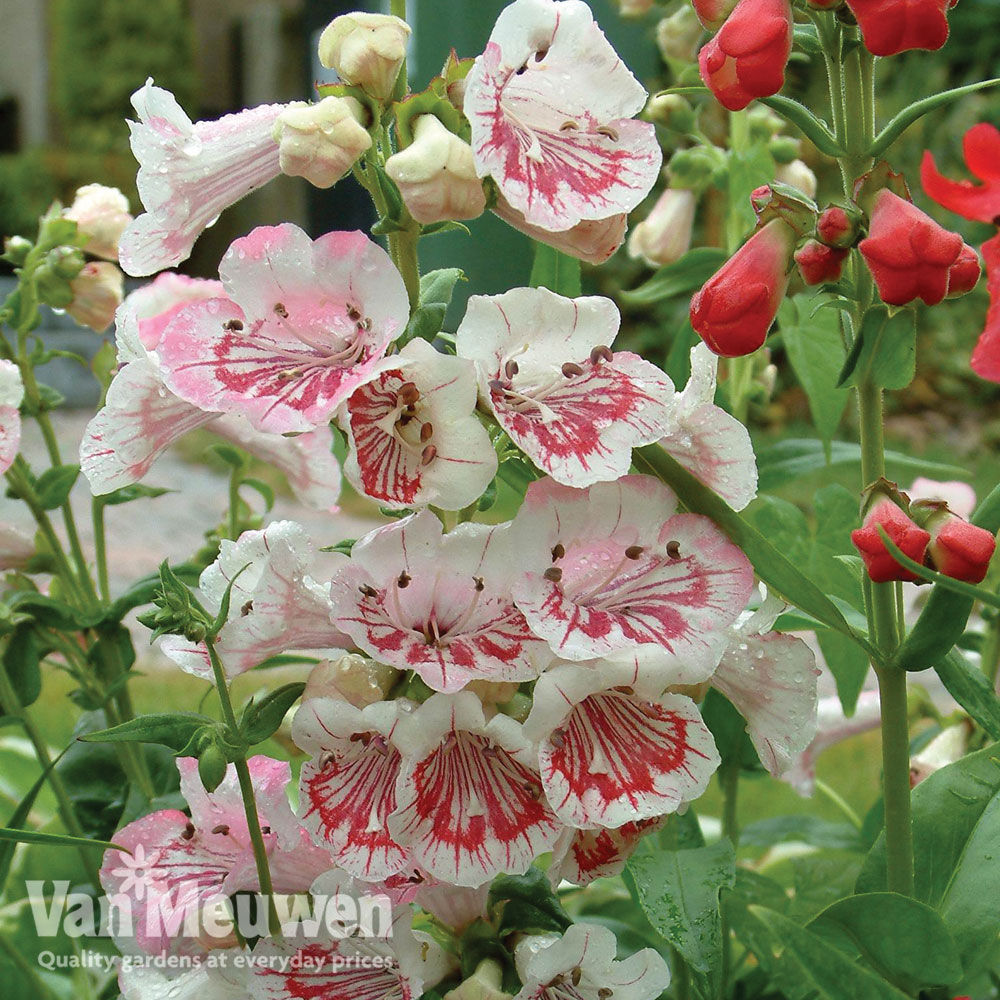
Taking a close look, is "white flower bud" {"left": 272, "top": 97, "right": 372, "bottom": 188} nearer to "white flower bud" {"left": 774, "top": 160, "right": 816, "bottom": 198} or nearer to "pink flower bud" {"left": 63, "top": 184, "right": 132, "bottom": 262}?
"pink flower bud" {"left": 63, "top": 184, "right": 132, "bottom": 262}

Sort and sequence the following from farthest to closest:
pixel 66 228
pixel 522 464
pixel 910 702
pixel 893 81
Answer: pixel 893 81
pixel 910 702
pixel 66 228
pixel 522 464

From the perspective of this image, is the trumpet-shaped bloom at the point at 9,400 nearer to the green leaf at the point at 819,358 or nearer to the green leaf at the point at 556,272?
the green leaf at the point at 556,272

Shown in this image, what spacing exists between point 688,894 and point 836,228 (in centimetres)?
32

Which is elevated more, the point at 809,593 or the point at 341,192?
the point at 809,593

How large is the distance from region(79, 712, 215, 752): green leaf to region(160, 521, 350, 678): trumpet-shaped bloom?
0.03 metres

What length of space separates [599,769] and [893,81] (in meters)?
4.36

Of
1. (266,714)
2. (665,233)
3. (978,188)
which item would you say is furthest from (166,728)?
(665,233)

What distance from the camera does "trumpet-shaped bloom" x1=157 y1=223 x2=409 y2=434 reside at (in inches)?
21.3

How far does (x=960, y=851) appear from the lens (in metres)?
0.69

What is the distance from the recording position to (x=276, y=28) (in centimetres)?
756

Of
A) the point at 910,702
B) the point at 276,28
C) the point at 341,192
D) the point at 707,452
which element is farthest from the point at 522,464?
the point at 276,28

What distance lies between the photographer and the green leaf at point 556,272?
0.80 meters

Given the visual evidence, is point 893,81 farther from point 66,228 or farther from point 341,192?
point 66,228

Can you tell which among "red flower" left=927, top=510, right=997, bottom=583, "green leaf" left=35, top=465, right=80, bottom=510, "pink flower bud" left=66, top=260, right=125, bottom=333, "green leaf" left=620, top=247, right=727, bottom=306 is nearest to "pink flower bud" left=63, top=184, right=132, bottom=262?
"pink flower bud" left=66, top=260, right=125, bottom=333
